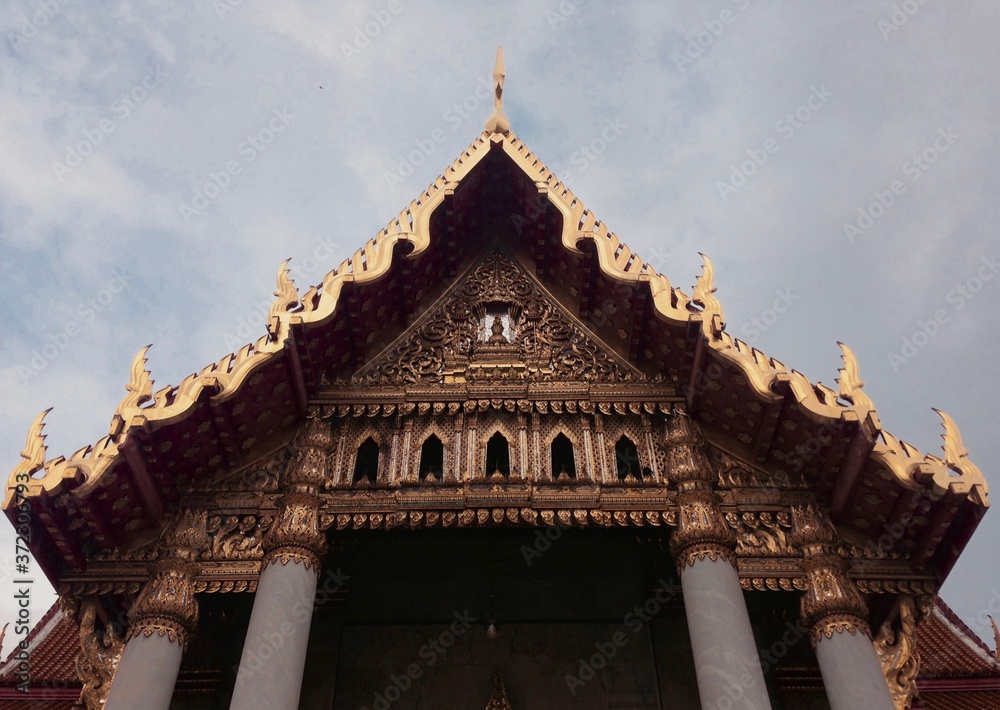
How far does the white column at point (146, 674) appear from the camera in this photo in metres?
7.48

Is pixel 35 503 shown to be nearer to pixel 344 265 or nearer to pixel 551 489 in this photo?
pixel 344 265

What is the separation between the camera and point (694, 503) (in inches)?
343

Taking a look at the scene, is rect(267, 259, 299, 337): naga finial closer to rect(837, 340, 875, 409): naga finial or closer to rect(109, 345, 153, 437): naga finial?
rect(109, 345, 153, 437): naga finial

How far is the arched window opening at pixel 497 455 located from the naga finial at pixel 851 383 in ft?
11.3

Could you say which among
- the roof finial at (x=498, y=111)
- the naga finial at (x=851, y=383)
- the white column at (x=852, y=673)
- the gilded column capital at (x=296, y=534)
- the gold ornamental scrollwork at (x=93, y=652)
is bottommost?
the white column at (x=852, y=673)

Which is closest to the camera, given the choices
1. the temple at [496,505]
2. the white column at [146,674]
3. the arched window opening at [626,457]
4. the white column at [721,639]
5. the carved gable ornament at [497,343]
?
the white column at [721,639]

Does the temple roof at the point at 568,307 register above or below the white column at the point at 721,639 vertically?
above

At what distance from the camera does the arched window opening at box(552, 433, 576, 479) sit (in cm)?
967

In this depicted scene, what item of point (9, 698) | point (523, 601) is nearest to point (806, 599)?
point (523, 601)

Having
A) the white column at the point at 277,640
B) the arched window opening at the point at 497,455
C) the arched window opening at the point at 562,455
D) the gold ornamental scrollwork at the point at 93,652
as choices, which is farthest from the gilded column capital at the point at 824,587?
the gold ornamental scrollwork at the point at 93,652

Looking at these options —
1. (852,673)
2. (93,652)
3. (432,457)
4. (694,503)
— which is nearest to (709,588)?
(694,503)

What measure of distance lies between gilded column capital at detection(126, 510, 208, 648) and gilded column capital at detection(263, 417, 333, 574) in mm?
698

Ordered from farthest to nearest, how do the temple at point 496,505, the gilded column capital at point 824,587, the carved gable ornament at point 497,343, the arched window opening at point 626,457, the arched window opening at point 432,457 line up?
the carved gable ornament at point 497,343 < the arched window opening at point 432,457 < the arched window opening at point 626,457 < the temple at point 496,505 < the gilded column capital at point 824,587

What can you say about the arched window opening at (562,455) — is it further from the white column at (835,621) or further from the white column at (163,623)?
the white column at (163,623)
